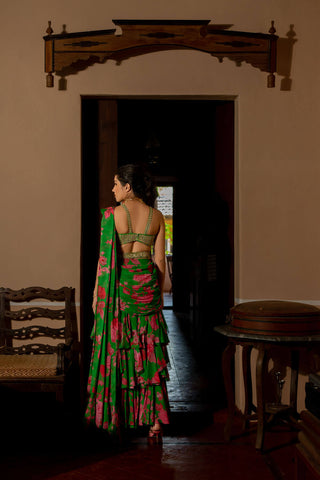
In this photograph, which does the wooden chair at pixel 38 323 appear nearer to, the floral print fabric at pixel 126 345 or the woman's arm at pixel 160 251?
the floral print fabric at pixel 126 345

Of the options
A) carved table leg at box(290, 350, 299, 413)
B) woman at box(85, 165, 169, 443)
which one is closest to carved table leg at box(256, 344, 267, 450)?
carved table leg at box(290, 350, 299, 413)

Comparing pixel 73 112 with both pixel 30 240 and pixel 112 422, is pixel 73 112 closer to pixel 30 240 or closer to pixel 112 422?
pixel 30 240

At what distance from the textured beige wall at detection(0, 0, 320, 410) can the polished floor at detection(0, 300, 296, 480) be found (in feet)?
3.36

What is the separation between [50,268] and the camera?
4719mm

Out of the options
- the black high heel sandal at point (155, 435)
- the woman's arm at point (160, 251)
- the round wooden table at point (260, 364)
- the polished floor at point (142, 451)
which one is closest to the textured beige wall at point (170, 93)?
the round wooden table at point (260, 364)

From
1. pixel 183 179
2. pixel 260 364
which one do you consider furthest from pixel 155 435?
pixel 183 179

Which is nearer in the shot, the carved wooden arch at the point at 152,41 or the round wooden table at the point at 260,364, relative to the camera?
the round wooden table at the point at 260,364

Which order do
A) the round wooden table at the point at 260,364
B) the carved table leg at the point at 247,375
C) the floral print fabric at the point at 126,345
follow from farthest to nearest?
A: the carved table leg at the point at 247,375 → the floral print fabric at the point at 126,345 → the round wooden table at the point at 260,364

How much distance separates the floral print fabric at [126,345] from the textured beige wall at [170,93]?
64 centimetres

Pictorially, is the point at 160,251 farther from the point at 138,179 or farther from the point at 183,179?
the point at 183,179

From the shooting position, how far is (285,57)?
4723 millimetres

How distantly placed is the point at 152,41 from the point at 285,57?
104 centimetres

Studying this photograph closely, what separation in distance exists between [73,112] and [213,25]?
4.17ft

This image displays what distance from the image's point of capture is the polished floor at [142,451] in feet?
11.7
